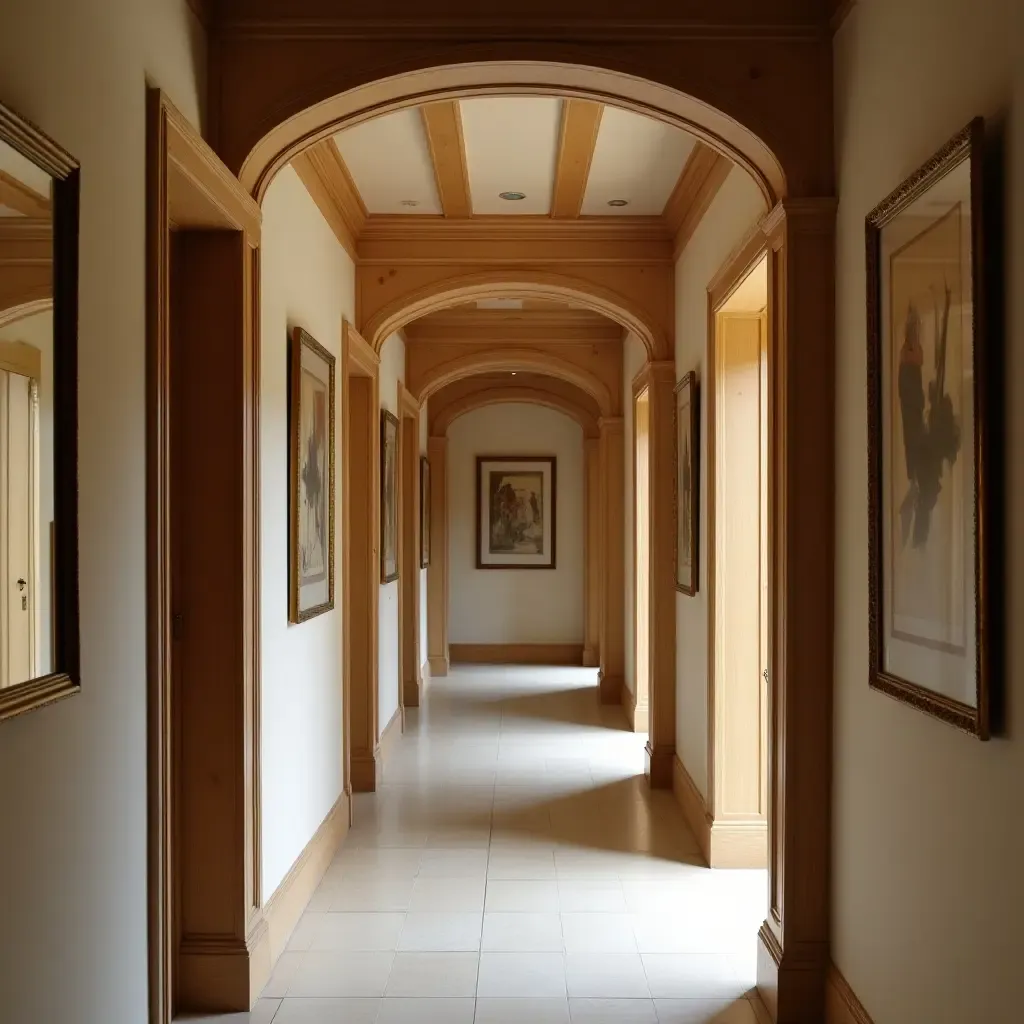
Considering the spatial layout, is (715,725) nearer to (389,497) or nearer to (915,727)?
(915,727)

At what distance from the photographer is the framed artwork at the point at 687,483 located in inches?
230

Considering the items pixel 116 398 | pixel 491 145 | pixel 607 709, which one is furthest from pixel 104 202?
pixel 607 709

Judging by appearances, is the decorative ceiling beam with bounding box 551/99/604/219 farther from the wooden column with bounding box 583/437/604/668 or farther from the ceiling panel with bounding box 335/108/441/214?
the wooden column with bounding box 583/437/604/668

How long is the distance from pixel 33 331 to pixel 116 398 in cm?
54

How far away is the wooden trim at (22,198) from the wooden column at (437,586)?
34.5 feet

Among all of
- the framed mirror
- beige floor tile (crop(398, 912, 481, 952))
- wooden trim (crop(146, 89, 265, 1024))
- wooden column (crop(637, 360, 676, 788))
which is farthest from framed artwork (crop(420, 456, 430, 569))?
the framed mirror

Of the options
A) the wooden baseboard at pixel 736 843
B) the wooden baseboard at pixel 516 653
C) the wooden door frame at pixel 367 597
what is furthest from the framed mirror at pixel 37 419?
the wooden baseboard at pixel 516 653

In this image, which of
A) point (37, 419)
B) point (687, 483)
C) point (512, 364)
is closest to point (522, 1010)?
point (37, 419)

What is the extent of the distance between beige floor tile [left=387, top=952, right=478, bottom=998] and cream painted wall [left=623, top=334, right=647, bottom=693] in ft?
16.6

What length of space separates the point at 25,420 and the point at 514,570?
1250 cm

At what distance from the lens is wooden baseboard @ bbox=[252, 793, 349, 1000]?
4004 millimetres

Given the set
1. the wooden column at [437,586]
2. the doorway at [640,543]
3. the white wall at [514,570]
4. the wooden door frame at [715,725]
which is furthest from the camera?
the white wall at [514,570]

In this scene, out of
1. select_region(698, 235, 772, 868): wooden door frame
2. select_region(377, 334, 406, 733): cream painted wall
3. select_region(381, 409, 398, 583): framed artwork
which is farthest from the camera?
select_region(377, 334, 406, 733): cream painted wall

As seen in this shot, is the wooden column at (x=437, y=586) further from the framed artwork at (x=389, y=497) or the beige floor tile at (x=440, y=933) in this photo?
the beige floor tile at (x=440, y=933)
